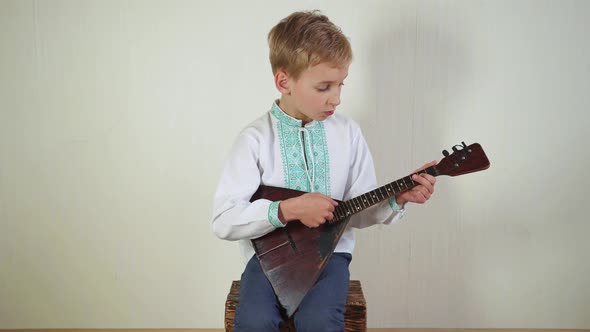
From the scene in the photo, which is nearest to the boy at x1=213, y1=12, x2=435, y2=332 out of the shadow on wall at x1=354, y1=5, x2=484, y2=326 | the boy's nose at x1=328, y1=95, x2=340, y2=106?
the boy's nose at x1=328, y1=95, x2=340, y2=106

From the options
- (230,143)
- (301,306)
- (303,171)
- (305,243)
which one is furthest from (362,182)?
(230,143)

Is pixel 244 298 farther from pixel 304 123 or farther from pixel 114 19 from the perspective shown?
pixel 114 19

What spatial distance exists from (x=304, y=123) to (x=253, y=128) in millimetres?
148

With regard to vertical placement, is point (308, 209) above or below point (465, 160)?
below

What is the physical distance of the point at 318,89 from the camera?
1.53 meters

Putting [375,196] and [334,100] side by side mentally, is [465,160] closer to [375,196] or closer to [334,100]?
[375,196]

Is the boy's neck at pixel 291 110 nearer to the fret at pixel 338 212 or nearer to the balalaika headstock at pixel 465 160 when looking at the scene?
the fret at pixel 338 212

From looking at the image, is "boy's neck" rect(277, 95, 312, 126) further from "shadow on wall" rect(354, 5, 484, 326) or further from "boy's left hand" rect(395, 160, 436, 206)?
"shadow on wall" rect(354, 5, 484, 326)

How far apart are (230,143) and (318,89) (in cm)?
68

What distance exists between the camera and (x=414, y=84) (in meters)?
2.09

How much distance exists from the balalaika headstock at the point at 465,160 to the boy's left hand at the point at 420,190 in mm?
50

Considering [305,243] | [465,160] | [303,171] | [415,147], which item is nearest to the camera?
[465,160]

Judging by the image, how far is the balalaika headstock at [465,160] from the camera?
1.39m

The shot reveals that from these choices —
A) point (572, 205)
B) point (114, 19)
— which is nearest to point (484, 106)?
point (572, 205)
